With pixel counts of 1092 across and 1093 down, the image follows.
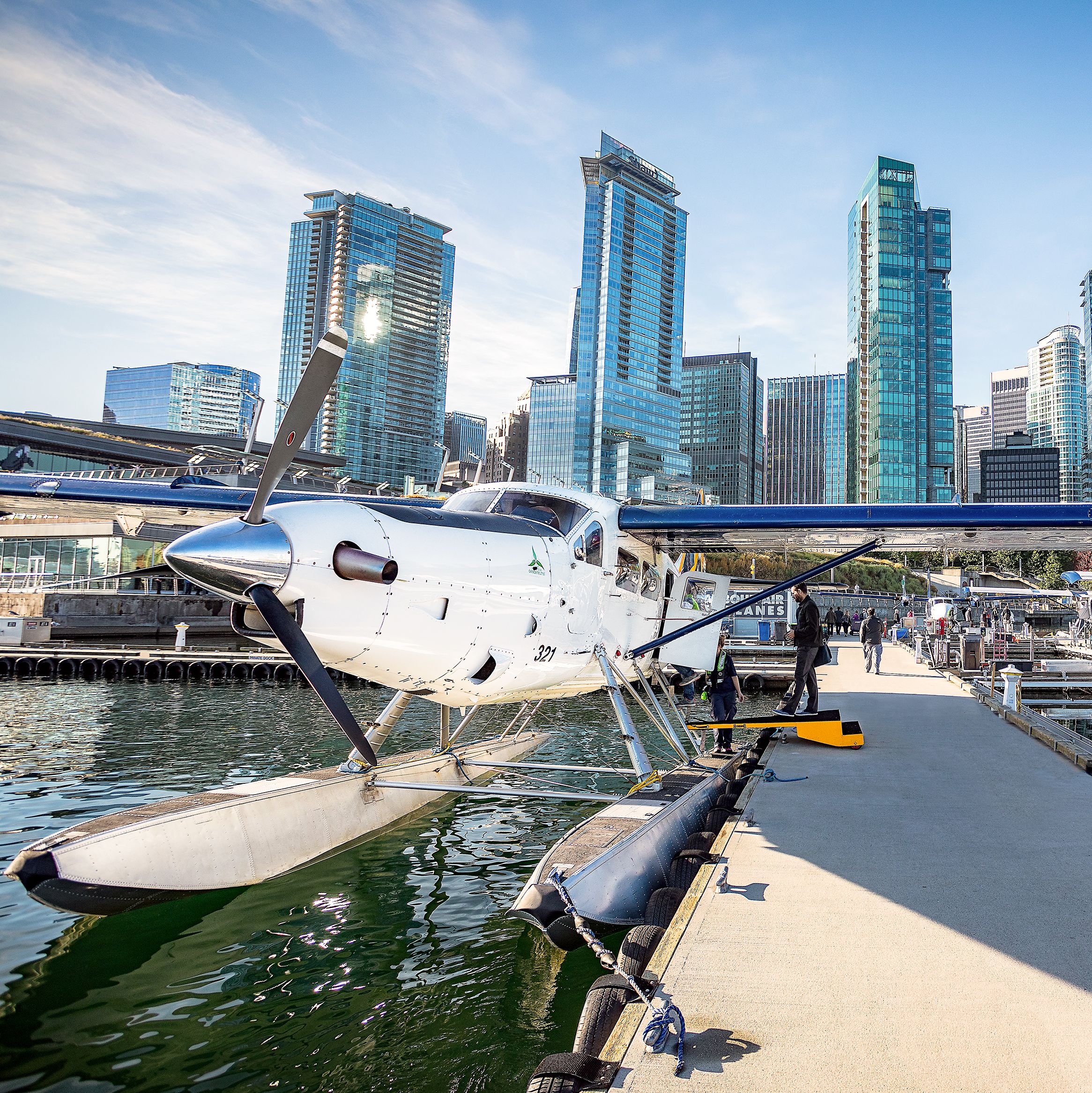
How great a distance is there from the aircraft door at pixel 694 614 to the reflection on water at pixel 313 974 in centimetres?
246

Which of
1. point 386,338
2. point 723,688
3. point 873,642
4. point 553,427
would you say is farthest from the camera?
point 386,338

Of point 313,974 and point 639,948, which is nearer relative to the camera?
point 639,948

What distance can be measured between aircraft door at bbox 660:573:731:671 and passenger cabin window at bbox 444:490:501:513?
12.0 feet

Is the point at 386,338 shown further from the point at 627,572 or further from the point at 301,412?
the point at 301,412

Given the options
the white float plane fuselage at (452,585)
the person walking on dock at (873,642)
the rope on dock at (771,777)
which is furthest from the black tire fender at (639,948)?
the person walking on dock at (873,642)

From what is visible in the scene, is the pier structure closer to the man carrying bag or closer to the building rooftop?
the man carrying bag

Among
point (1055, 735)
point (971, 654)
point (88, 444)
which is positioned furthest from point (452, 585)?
point (88, 444)

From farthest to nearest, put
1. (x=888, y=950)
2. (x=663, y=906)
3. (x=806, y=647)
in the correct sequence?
(x=806, y=647) → (x=663, y=906) → (x=888, y=950)

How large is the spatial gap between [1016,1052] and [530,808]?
698 cm

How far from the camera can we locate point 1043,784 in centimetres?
838

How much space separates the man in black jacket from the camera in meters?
11.2

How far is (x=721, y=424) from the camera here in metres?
191

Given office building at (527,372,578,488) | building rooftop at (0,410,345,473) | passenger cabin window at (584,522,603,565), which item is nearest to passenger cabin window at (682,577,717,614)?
passenger cabin window at (584,522,603,565)

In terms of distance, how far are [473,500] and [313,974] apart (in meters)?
3.83
